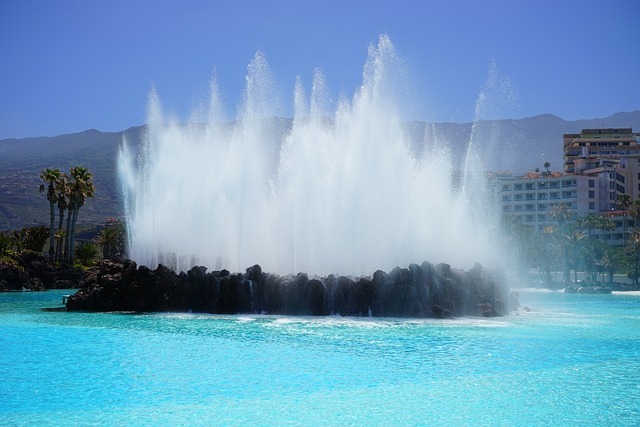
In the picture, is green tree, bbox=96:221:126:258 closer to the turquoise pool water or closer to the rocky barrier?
the rocky barrier

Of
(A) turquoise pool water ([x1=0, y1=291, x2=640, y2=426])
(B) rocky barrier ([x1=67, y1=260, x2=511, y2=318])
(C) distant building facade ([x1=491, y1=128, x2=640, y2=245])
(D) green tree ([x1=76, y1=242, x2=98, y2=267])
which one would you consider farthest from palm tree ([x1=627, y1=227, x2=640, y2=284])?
A: (D) green tree ([x1=76, y1=242, x2=98, y2=267])

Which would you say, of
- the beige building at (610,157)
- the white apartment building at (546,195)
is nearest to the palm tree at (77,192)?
the white apartment building at (546,195)

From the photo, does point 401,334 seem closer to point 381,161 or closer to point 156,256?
point 381,161

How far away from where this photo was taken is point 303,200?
41188mm

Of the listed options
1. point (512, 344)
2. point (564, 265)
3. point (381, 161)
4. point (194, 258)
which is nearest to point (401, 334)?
point (512, 344)

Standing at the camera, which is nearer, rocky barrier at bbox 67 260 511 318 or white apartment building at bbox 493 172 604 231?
rocky barrier at bbox 67 260 511 318

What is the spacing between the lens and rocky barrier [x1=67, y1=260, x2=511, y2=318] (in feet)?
113

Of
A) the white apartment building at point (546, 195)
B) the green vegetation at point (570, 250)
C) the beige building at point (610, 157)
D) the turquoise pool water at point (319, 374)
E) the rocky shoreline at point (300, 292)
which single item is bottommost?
the turquoise pool water at point (319, 374)

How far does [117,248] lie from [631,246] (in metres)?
71.5

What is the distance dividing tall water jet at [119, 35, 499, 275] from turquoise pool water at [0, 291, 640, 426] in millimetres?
10162

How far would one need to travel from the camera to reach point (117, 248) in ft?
327

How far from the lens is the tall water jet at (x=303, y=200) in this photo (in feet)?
133

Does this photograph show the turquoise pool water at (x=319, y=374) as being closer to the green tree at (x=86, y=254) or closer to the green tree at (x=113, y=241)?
the green tree at (x=86, y=254)

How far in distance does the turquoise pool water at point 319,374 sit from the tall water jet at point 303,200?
33.3 ft
